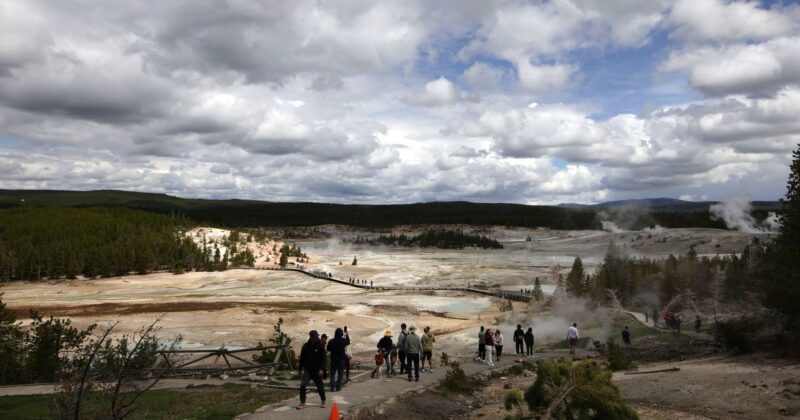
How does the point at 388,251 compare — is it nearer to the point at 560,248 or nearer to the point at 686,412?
the point at 560,248

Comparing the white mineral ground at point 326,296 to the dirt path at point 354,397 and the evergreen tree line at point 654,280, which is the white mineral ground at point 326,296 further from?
the dirt path at point 354,397

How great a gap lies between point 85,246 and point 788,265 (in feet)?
299

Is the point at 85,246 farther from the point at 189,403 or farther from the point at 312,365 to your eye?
the point at 312,365

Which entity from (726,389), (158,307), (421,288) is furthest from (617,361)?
(421,288)

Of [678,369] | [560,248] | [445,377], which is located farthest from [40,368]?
[560,248]

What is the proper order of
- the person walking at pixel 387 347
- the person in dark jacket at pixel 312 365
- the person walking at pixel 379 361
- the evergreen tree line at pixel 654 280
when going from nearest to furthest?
the person in dark jacket at pixel 312 365 < the person walking at pixel 379 361 < the person walking at pixel 387 347 < the evergreen tree line at pixel 654 280

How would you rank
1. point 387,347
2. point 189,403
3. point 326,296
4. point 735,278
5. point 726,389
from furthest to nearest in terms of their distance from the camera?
point 326,296, point 735,278, point 387,347, point 726,389, point 189,403

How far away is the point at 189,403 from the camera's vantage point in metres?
13.6

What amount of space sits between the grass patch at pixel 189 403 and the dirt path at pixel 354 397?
28.5 inches

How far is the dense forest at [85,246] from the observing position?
3076 inches

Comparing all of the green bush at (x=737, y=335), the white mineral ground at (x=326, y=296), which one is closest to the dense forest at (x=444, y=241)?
the white mineral ground at (x=326, y=296)

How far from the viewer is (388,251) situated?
124 metres

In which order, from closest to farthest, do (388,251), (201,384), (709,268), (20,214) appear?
(201,384), (709,268), (20,214), (388,251)

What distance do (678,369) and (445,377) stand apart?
789cm
